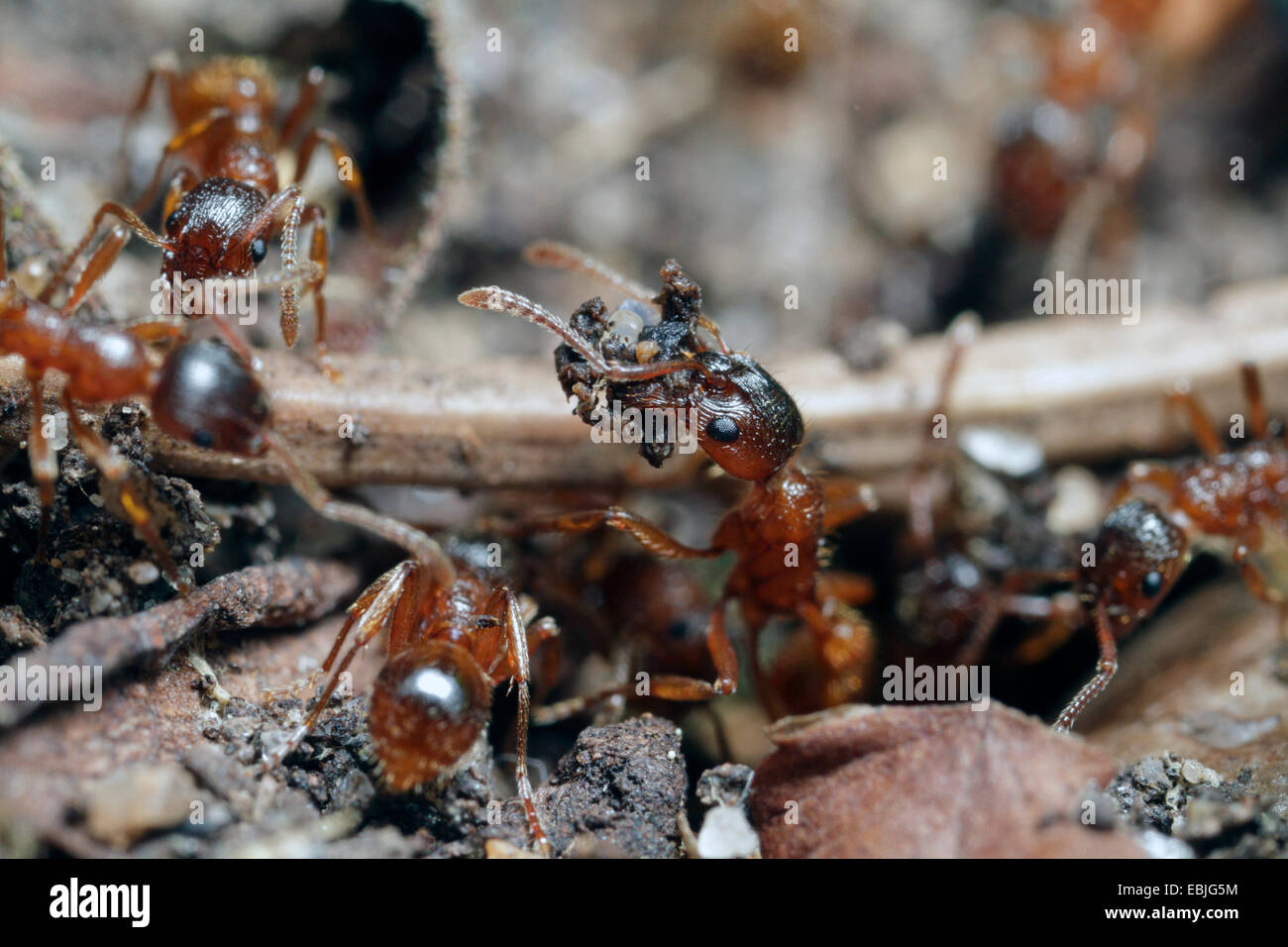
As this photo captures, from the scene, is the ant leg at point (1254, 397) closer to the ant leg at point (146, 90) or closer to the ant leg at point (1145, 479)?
the ant leg at point (1145, 479)

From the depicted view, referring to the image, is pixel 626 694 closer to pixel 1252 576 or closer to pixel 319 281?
pixel 319 281

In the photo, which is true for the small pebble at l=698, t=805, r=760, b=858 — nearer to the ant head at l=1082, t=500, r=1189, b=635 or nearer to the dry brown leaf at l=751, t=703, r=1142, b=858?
the dry brown leaf at l=751, t=703, r=1142, b=858

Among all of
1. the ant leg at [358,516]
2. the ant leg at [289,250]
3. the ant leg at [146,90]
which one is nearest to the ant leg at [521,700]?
the ant leg at [358,516]

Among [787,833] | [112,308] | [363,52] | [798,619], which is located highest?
[363,52]

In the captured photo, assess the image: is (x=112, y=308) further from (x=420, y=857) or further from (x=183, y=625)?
(x=420, y=857)

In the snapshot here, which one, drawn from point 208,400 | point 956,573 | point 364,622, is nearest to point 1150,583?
point 956,573

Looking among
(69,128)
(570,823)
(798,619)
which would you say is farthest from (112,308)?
(798,619)
